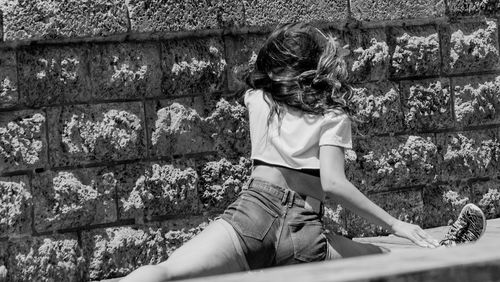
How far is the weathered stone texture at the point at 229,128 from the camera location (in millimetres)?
7340

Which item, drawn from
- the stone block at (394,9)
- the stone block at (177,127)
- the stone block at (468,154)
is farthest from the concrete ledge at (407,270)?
the stone block at (468,154)

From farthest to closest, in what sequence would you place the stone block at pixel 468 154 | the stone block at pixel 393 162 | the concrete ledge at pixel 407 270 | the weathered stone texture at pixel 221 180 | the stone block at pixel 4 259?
the stone block at pixel 468 154 < the stone block at pixel 393 162 < the weathered stone texture at pixel 221 180 < the stone block at pixel 4 259 < the concrete ledge at pixel 407 270

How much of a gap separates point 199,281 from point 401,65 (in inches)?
235

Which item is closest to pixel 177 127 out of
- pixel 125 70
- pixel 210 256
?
pixel 125 70

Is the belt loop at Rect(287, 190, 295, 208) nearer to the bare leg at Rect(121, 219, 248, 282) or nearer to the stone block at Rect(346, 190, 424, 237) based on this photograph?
the bare leg at Rect(121, 219, 248, 282)

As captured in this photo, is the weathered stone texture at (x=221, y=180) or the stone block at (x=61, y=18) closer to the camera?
the stone block at (x=61, y=18)

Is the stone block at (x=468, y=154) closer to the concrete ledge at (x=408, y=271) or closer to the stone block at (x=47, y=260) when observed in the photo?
the stone block at (x=47, y=260)

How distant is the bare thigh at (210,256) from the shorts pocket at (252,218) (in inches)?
1.8

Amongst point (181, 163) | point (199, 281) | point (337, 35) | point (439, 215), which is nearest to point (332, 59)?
point (199, 281)

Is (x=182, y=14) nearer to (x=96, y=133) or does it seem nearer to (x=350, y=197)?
(x=96, y=133)

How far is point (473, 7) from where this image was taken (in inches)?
330

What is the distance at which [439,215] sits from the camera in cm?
812

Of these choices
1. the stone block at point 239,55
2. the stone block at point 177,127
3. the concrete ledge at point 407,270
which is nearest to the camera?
the concrete ledge at point 407,270

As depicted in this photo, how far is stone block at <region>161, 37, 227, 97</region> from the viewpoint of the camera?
23.6ft
